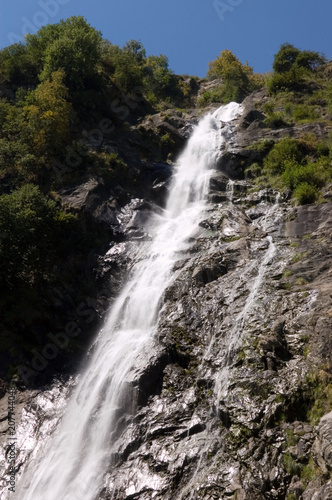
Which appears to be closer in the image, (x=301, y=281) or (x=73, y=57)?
(x=301, y=281)

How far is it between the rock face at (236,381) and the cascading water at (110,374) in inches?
21.4

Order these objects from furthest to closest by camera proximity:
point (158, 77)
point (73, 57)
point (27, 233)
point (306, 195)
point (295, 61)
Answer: point (158, 77)
point (295, 61)
point (73, 57)
point (27, 233)
point (306, 195)

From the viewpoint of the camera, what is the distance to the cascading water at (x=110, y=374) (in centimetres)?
1154

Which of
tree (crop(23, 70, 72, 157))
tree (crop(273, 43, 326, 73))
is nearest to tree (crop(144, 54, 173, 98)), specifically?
tree (crop(273, 43, 326, 73))

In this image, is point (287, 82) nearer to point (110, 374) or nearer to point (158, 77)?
point (158, 77)

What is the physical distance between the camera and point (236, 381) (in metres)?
10.0

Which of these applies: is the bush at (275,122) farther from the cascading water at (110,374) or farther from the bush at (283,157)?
the cascading water at (110,374)

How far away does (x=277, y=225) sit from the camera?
1634cm

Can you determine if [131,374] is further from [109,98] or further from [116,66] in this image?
[116,66]

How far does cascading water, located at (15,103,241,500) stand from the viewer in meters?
11.5

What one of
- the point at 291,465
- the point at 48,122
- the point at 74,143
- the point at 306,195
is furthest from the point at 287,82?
the point at 291,465

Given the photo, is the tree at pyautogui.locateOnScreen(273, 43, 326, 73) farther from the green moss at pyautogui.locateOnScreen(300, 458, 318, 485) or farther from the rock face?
the green moss at pyautogui.locateOnScreen(300, 458, 318, 485)

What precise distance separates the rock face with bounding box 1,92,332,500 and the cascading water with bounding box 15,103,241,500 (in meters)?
0.54

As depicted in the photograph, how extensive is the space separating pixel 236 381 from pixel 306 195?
386 inches
